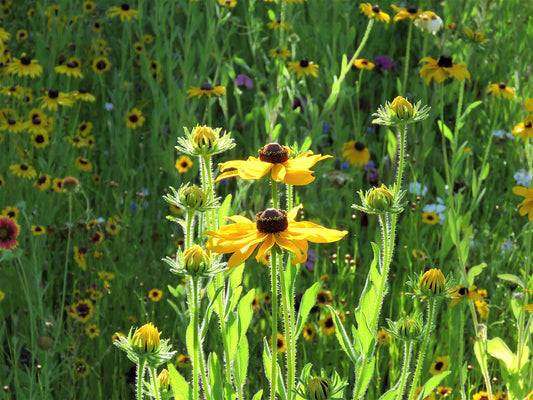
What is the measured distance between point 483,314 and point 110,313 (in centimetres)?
137

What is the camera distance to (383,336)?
7.38 feet

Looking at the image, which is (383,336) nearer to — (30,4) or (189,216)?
(189,216)

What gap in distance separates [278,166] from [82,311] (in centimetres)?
137

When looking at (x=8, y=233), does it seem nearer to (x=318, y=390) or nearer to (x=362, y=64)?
(x=318, y=390)

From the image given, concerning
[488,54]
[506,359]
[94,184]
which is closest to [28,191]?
[94,184]

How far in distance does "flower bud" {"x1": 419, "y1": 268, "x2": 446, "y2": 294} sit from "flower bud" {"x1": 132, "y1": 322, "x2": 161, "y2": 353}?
1.74 feet

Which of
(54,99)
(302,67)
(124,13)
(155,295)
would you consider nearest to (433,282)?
(155,295)

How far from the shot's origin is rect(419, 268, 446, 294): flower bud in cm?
128

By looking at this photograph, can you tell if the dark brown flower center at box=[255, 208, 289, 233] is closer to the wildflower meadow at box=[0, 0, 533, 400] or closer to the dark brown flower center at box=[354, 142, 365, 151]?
the wildflower meadow at box=[0, 0, 533, 400]

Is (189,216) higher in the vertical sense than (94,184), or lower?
higher

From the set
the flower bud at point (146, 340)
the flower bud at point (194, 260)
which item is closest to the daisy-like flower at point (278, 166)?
the flower bud at point (194, 260)

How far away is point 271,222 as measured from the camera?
1.09m

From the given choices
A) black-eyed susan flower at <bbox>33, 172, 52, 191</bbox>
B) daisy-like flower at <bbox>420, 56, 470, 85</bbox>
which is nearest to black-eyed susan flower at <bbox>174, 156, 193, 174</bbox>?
black-eyed susan flower at <bbox>33, 172, 52, 191</bbox>

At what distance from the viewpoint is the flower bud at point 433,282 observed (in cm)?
128
